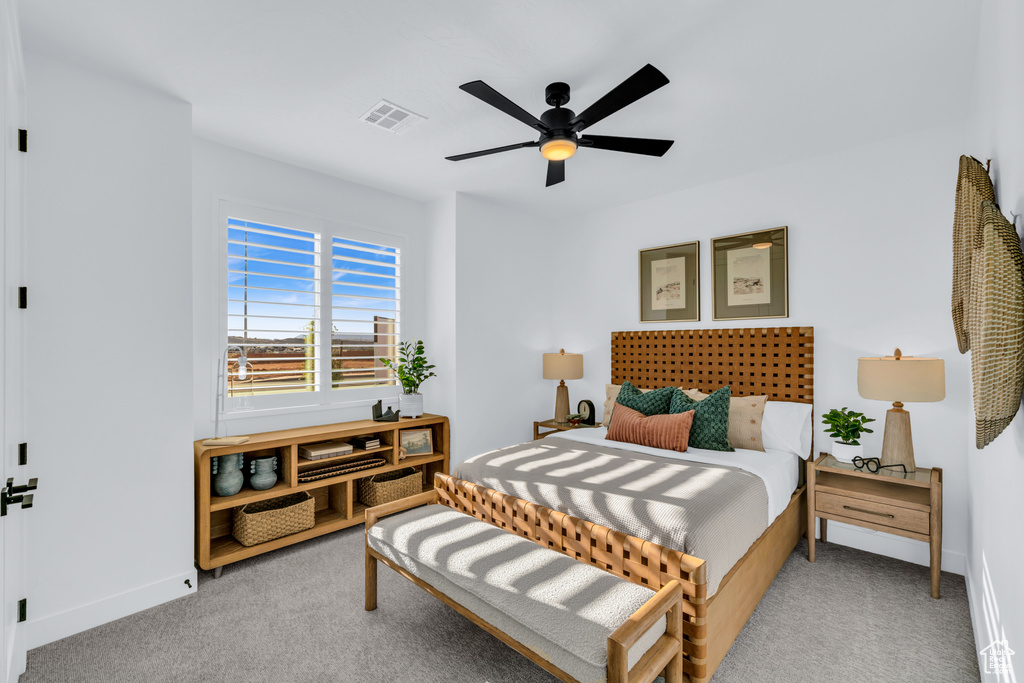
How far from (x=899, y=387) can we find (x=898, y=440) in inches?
15.0

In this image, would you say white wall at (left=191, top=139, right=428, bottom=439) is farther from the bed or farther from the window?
the bed

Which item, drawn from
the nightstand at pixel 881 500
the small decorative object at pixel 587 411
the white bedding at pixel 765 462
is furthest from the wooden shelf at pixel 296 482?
the nightstand at pixel 881 500

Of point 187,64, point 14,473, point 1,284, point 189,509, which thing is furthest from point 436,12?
point 189,509

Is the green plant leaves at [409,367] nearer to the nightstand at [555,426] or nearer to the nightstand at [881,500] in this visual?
the nightstand at [555,426]

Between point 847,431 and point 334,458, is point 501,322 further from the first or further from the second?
point 847,431

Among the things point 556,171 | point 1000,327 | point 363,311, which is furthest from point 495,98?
point 363,311

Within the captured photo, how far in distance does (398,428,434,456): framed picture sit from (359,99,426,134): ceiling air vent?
2.25m

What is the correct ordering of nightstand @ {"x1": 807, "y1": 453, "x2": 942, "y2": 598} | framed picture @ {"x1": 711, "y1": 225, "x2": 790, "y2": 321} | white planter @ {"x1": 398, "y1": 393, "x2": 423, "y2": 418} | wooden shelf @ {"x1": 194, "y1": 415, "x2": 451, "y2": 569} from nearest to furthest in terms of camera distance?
nightstand @ {"x1": 807, "y1": 453, "x2": 942, "y2": 598} < wooden shelf @ {"x1": 194, "y1": 415, "x2": 451, "y2": 569} < framed picture @ {"x1": 711, "y1": 225, "x2": 790, "y2": 321} < white planter @ {"x1": 398, "y1": 393, "x2": 423, "y2": 418}

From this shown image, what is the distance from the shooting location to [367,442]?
3586mm

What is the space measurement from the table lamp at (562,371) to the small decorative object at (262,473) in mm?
2408

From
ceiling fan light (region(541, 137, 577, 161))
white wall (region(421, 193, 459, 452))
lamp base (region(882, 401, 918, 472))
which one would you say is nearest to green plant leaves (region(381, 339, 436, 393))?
white wall (region(421, 193, 459, 452))

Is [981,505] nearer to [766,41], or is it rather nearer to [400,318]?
[766,41]

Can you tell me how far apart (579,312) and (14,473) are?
4005mm

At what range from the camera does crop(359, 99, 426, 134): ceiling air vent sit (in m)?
2.61
